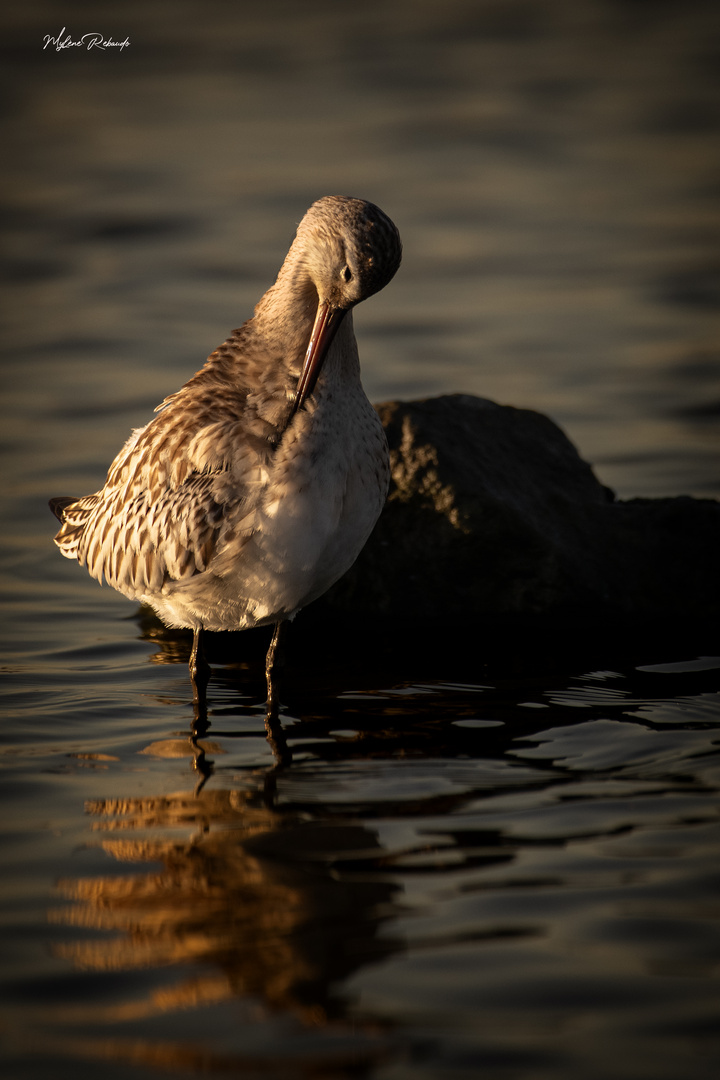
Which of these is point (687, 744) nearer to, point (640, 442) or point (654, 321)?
point (640, 442)

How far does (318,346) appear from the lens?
589 cm

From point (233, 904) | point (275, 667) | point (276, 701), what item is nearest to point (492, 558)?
point (275, 667)

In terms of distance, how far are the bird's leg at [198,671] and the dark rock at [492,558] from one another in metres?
1.41

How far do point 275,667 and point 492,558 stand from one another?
1937 millimetres

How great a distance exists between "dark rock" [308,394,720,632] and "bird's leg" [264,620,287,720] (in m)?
1.41

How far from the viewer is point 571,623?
7.87 meters

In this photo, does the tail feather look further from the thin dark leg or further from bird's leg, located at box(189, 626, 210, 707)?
the thin dark leg

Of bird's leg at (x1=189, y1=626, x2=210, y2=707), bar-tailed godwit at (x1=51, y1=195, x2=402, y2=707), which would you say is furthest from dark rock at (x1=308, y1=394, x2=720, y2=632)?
bar-tailed godwit at (x1=51, y1=195, x2=402, y2=707)

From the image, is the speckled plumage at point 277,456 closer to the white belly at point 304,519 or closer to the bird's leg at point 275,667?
the white belly at point 304,519

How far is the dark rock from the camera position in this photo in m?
7.95

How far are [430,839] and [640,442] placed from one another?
22.9 ft

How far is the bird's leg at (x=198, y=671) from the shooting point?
6.64 metres

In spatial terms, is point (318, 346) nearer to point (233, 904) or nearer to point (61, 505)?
point (233, 904)

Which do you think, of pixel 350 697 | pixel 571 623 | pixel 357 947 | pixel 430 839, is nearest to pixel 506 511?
pixel 571 623
